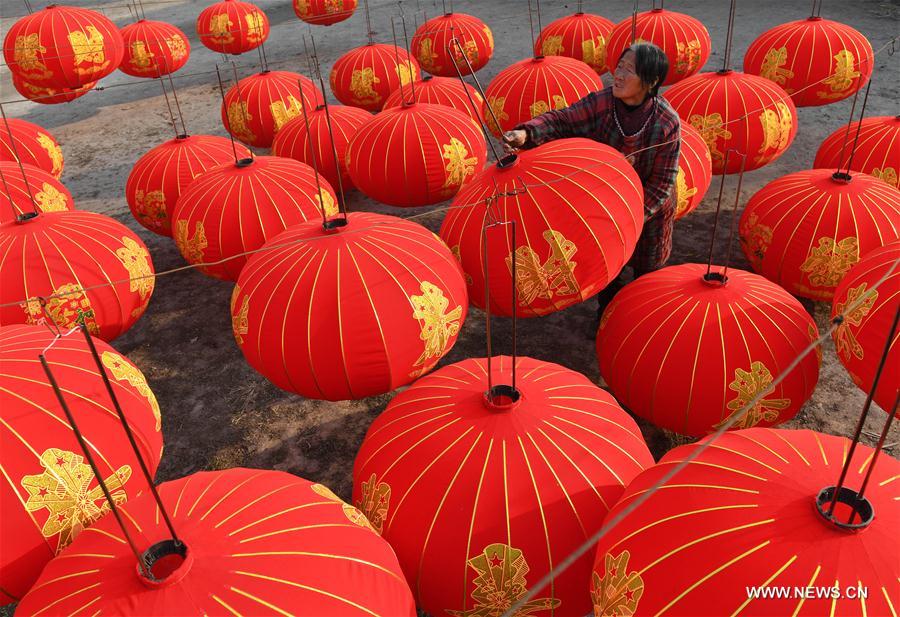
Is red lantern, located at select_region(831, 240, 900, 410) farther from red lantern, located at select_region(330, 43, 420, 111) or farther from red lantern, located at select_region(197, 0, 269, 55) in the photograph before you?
red lantern, located at select_region(197, 0, 269, 55)

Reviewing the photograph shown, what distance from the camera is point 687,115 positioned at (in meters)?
7.57

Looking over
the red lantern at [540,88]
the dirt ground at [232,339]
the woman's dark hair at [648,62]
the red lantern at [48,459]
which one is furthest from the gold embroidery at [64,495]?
the red lantern at [540,88]

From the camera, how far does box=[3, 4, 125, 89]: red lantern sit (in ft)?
29.6

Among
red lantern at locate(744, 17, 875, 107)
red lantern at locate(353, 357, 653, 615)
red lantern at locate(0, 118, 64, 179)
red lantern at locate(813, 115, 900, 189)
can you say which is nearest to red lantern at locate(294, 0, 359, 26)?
red lantern at locate(0, 118, 64, 179)

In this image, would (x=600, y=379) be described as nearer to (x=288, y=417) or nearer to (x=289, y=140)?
(x=288, y=417)

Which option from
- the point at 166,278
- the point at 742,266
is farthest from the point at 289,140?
the point at 742,266

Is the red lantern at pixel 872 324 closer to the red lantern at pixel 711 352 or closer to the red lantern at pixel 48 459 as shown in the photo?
the red lantern at pixel 711 352

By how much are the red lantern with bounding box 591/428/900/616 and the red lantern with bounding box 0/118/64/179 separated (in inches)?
374

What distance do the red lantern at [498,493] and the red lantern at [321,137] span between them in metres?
5.64

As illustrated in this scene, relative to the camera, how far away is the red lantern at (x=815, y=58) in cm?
841

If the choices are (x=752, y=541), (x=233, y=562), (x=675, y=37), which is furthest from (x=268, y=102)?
(x=752, y=541)

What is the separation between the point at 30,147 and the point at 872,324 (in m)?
10.4

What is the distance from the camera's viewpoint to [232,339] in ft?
25.0

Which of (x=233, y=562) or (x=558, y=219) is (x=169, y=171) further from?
(x=233, y=562)
